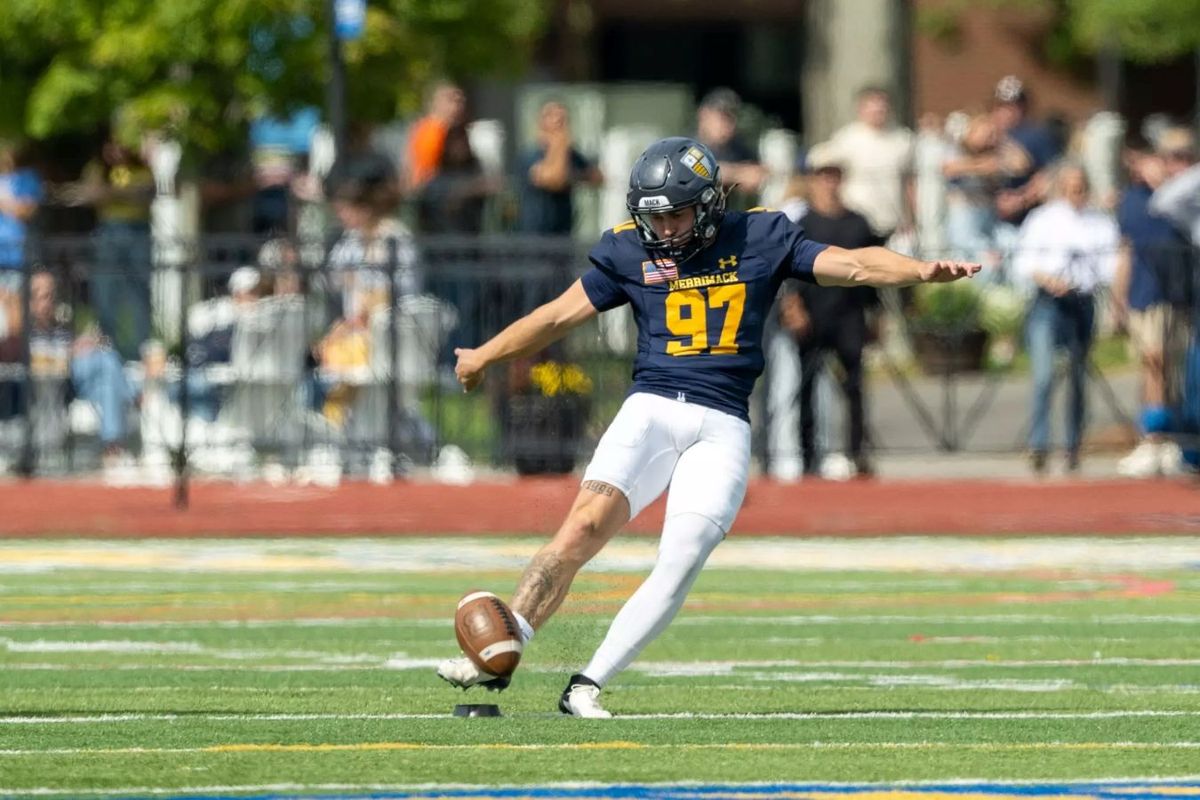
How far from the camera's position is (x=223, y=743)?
28.4ft

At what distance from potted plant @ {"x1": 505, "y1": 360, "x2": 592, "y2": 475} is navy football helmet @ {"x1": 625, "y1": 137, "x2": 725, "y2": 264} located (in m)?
10.3

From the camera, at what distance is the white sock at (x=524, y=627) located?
30.8 feet

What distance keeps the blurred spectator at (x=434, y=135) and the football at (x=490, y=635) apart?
1328cm

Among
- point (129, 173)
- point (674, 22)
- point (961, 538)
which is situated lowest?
point (961, 538)

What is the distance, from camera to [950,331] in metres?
23.1

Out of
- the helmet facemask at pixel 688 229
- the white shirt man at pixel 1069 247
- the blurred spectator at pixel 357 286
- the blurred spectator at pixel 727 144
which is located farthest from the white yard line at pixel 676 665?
the blurred spectator at pixel 727 144

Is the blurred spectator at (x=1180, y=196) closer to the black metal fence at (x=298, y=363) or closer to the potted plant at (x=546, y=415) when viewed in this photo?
the black metal fence at (x=298, y=363)

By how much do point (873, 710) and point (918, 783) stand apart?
1.88m

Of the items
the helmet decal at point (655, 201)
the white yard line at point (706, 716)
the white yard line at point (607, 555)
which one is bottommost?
the white yard line at point (607, 555)

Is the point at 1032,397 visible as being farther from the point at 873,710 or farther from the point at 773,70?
the point at 773,70

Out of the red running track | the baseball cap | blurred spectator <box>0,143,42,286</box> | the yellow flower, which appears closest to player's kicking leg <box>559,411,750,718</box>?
the red running track

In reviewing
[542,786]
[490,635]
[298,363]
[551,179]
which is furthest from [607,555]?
[542,786]

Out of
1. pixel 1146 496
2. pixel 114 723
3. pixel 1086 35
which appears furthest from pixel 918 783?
pixel 1086 35

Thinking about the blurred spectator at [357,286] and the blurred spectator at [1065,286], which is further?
the blurred spectator at [1065,286]
